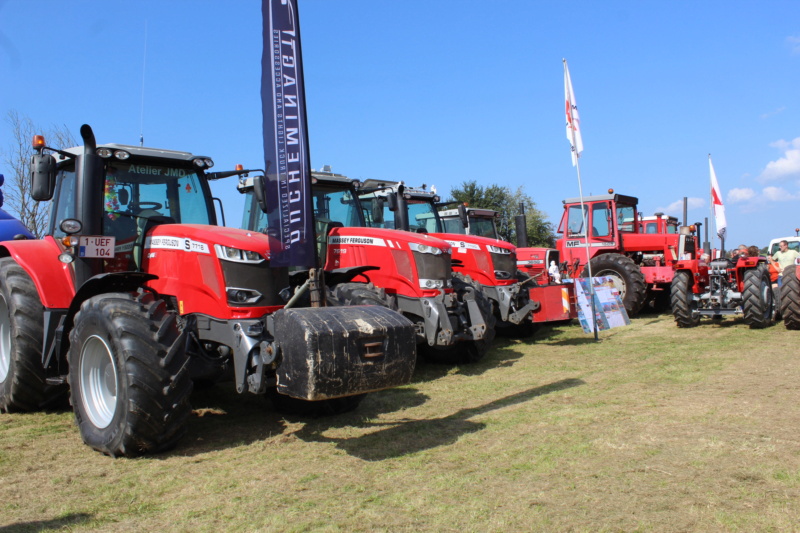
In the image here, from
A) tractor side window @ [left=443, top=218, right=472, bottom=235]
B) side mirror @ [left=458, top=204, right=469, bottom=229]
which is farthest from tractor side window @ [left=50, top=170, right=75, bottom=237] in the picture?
tractor side window @ [left=443, top=218, right=472, bottom=235]

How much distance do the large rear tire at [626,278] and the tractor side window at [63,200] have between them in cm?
1029

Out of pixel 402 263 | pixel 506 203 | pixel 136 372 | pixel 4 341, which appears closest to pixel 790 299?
pixel 402 263

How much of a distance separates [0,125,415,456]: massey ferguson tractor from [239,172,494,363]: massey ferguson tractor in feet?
6.66

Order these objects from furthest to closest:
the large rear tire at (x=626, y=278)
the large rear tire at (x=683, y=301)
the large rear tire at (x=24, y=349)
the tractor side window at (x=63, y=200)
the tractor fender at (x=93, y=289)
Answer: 1. the large rear tire at (x=626, y=278)
2. the large rear tire at (x=683, y=301)
3. the tractor side window at (x=63, y=200)
4. the large rear tire at (x=24, y=349)
5. the tractor fender at (x=93, y=289)

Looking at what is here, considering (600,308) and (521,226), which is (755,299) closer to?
(600,308)

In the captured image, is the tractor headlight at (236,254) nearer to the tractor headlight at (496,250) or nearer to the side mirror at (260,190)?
the side mirror at (260,190)

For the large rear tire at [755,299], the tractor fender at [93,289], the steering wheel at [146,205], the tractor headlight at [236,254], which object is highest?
the steering wheel at [146,205]

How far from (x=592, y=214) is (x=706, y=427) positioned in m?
9.85

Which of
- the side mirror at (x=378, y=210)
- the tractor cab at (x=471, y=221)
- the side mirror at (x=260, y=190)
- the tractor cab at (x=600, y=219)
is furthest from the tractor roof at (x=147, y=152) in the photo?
the tractor cab at (x=600, y=219)

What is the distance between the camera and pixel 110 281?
16.0 ft

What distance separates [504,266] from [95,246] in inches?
249

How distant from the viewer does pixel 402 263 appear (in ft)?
25.6

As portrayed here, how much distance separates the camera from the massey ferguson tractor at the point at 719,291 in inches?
432

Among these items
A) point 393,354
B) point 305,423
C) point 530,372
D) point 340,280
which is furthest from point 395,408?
point 530,372
